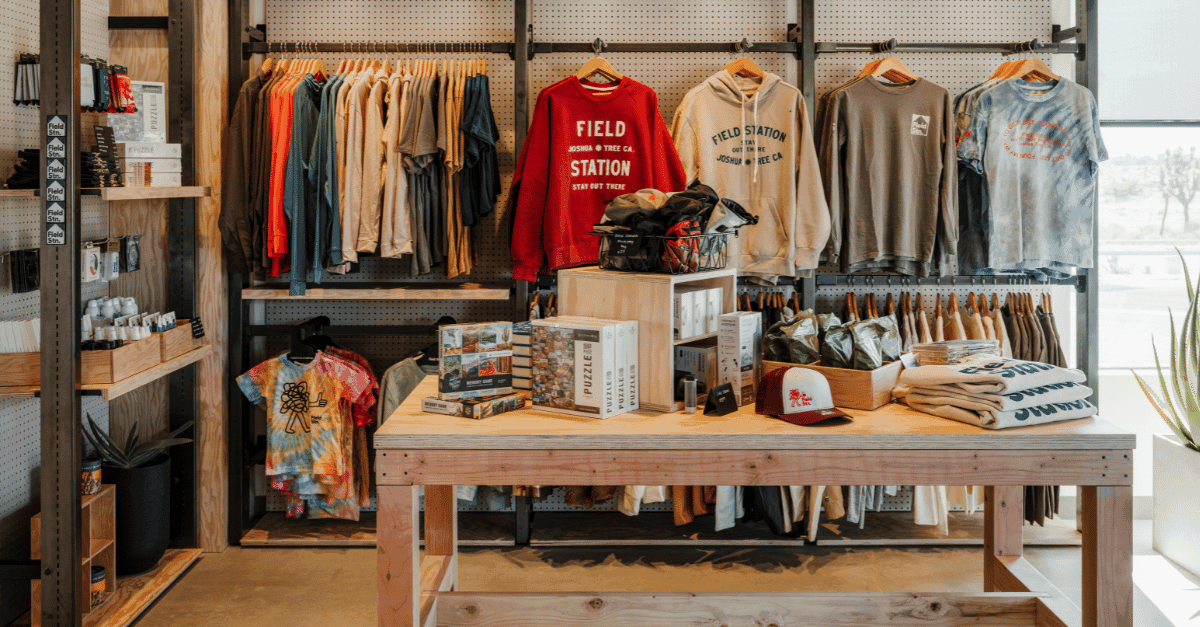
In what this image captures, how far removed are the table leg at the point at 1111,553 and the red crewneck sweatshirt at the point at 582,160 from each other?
2.06 metres

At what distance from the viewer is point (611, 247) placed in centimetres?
230

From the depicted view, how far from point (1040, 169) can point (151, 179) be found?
3595mm

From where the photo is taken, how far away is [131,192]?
296cm

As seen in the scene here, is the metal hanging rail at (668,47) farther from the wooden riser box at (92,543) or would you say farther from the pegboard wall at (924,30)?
the wooden riser box at (92,543)

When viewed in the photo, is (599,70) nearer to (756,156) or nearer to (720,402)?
(756,156)

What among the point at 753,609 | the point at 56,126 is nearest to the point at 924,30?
the point at 753,609

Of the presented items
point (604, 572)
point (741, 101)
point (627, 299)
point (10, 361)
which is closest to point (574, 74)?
point (741, 101)

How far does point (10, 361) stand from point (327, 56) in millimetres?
1893

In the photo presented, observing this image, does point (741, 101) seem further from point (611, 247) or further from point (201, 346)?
point (201, 346)

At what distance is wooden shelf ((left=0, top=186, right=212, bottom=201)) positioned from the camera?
270 cm

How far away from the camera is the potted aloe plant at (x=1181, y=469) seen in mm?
3430

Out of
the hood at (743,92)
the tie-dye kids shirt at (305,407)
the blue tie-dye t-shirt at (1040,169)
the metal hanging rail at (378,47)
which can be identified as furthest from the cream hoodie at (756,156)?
the tie-dye kids shirt at (305,407)

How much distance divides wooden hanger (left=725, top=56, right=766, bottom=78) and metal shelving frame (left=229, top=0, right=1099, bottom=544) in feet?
0.32

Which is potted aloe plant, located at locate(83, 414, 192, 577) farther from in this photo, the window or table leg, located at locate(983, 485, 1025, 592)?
the window
